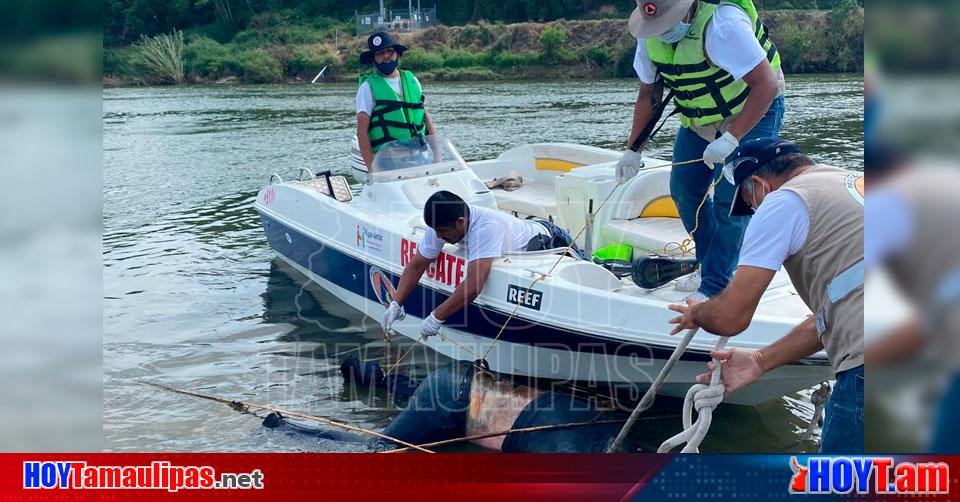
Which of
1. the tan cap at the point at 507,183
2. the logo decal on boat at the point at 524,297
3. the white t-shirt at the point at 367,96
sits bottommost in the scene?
the logo decal on boat at the point at 524,297

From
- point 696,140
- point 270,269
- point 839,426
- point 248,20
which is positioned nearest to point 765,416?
point 696,140

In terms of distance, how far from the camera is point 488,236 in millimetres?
5465

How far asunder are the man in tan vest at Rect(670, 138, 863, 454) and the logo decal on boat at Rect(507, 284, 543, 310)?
2.05m

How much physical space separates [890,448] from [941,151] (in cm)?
84

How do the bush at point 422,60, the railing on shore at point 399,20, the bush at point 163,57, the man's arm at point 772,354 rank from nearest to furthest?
1. the man's arm at point 772,354
2. the bush at point 163,57
3. the railing on shore at point 399,20
4. the bush at point 422,60

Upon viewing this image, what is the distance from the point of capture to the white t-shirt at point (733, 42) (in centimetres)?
455

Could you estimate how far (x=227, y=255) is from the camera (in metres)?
9.62

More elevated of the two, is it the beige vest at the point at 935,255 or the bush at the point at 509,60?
the bush at the point at 509,60

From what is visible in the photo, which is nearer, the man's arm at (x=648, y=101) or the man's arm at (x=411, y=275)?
the man's arm at (x=648, y=101)

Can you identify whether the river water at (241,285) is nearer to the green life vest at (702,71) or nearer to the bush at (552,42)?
the green life vest at (702,71)

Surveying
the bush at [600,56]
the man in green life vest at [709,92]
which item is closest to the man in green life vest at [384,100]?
the man in green life vest at [709,92]

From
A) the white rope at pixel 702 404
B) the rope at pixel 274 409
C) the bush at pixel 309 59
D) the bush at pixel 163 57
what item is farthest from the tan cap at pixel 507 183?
the bush at pixel 309 59

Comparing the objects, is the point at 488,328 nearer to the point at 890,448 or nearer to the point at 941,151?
the point at 890,448

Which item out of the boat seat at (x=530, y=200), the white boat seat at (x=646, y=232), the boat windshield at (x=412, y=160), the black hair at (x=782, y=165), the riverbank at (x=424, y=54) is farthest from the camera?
the riverbank at (x=424, y=54)
